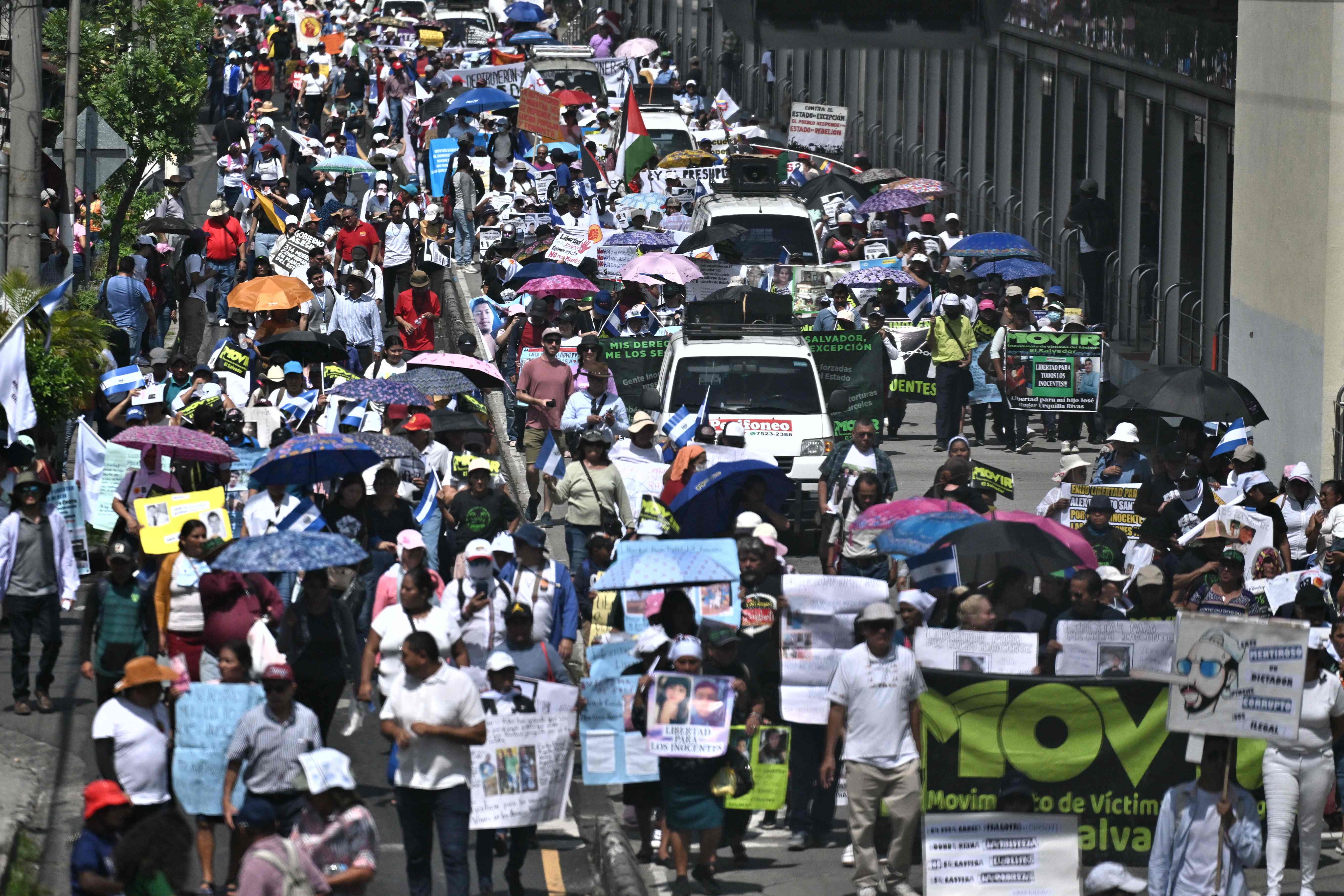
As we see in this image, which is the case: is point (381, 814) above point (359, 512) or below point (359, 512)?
below

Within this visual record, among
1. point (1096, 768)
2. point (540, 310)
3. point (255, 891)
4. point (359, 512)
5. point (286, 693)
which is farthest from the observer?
point (540, 310)

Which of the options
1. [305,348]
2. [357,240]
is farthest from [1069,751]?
[357,240]

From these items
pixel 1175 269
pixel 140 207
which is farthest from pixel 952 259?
pixel 140 207

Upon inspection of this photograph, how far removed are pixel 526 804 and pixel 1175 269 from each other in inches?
785

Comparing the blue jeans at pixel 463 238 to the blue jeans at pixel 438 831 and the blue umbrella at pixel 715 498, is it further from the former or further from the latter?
the blue jeans at pixel 438 831

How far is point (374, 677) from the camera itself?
1296 centimetres

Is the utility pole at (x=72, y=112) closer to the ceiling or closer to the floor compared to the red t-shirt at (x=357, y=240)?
closer to the ceiling

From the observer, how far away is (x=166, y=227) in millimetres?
27828

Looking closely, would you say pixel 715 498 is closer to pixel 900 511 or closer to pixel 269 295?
pixel 900 511

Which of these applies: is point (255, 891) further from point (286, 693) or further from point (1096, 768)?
point (1096, 768)

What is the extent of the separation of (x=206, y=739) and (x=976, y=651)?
4.01 m

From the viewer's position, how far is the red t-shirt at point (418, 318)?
2517 centimetres

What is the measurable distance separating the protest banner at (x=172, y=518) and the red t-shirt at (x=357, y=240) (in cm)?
1302

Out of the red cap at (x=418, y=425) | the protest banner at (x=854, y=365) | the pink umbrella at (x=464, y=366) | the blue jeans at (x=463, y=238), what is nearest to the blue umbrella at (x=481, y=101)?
the blue jeans at (x=463, y=238)
